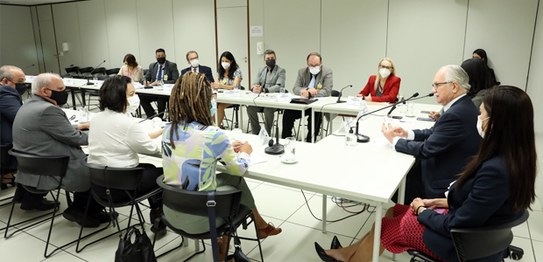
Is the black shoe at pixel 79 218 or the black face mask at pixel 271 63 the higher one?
the black face mask at pixel 271 63

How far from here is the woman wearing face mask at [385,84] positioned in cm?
434

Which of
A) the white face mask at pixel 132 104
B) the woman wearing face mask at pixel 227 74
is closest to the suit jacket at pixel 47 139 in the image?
the white face mask at pixel 132 104

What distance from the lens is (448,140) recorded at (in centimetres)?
211

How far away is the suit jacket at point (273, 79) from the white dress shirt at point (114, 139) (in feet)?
10.5

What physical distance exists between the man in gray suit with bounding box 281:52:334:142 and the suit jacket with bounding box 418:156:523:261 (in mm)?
3194

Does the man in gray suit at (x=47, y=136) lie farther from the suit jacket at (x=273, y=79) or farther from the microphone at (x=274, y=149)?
the suit jacket at (x=273, y=79)

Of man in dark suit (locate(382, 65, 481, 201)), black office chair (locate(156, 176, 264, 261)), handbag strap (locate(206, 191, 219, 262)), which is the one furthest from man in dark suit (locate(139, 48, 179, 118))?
man in dark suit (locate(382, 65, 481, 201))

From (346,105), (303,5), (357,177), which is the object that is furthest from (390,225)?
(303,5)

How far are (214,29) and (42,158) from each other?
6.55m

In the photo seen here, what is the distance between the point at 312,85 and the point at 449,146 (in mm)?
3051

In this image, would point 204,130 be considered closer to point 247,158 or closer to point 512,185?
point 247,158

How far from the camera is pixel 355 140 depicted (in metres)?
2.66

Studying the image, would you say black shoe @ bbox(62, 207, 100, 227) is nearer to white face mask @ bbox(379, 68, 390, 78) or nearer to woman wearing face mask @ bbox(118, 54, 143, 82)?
white face mask @ bbox(379, 68, 390, 78)

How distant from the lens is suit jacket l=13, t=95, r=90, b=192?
8.36ft
